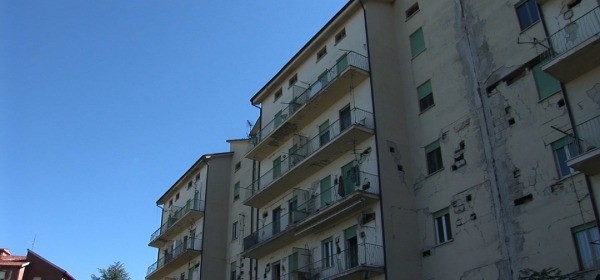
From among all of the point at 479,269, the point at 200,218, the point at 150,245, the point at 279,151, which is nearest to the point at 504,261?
the point at 479,269

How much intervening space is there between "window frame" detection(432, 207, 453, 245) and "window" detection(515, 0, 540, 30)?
303 inches

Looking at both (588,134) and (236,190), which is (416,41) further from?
(236,190)

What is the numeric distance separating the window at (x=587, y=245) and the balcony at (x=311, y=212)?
8.23 meters

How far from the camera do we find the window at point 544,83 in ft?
65.7

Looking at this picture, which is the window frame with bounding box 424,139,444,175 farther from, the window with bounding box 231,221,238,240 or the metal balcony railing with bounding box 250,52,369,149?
the window with bounding box 231,221,238,240

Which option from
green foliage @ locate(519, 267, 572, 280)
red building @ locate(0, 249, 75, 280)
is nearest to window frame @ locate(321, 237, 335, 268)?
green foliage @ locate(519, 267, 572, 280)

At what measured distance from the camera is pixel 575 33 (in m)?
17.4

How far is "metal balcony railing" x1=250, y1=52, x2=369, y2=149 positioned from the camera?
28047 millimetres

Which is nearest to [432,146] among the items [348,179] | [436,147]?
[436,147]

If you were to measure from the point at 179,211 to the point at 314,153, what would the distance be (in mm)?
18930

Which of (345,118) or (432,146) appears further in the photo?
(345,118)

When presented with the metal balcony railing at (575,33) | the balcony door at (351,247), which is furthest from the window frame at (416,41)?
the metal balcony railing at (575,33)

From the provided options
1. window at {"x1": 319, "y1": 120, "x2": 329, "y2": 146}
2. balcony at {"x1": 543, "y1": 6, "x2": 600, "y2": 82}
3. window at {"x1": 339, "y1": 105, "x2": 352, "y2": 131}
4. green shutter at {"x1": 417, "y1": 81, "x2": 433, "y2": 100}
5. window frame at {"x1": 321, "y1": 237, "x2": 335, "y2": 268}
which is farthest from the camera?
window at {"x1": 319, "y1": 120, "x2": 329, "y2": 146}

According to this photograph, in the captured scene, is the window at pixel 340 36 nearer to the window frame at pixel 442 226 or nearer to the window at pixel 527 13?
the window at pixel 527 13
